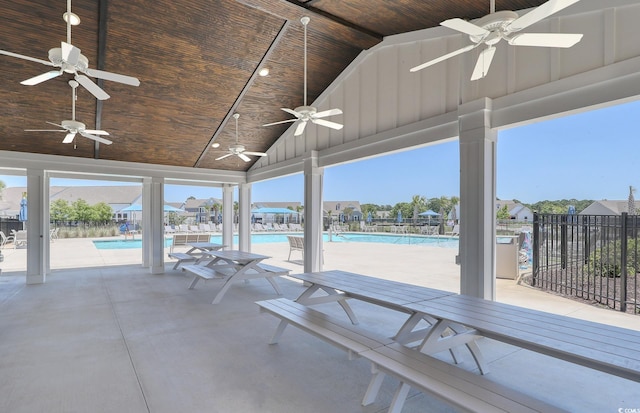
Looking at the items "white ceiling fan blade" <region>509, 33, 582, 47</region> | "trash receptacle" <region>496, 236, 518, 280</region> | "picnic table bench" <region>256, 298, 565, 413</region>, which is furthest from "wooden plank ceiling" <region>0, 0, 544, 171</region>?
"trash receptacle" <region>496, 236, 518, 280</region>

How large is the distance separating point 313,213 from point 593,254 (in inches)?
185

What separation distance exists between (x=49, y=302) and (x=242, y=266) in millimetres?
3040

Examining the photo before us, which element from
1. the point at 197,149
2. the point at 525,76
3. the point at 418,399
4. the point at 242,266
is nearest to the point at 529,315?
the point at 418,399

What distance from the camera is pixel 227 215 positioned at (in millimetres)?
10805

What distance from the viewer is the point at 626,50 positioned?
2.80m

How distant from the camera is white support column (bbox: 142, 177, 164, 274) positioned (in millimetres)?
8328

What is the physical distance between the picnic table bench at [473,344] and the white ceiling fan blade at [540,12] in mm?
1901

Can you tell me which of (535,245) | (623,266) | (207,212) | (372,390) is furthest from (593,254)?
(207,212)

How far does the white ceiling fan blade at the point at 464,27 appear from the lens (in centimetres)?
224

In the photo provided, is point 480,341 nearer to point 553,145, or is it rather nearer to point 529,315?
point 529,315

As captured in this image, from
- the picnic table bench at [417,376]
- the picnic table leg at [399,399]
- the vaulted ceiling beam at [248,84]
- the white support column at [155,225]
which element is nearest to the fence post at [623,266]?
the picnic table bench at [417,376]

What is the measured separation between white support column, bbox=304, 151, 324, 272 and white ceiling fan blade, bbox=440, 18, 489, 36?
4.51 m

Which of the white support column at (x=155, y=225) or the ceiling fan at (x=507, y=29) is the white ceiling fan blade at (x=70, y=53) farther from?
the white support column at (x=155, y=225)

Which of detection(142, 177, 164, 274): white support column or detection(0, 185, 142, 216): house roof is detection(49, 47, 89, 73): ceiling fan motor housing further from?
detection(0, 185, 142, 216): house roof
